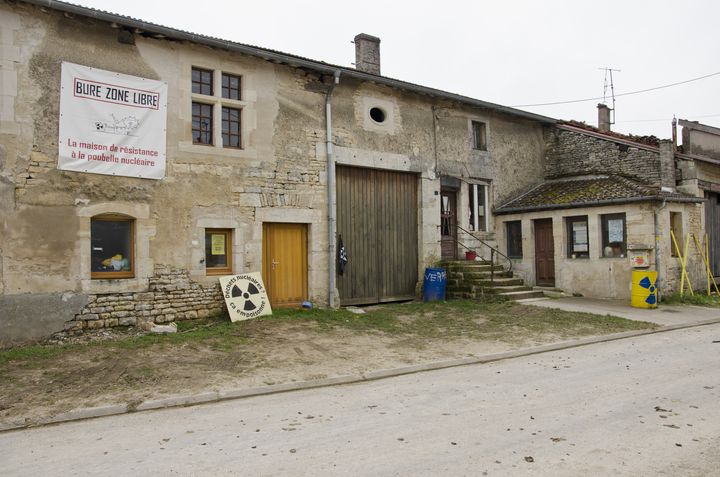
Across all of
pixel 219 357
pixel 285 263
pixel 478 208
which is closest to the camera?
pixel 219 357

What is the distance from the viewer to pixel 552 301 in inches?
533

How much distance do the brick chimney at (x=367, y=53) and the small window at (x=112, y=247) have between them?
26.5 feet

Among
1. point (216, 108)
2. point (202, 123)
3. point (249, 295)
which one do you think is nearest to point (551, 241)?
point (249, 295)

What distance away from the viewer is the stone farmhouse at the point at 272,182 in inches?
347

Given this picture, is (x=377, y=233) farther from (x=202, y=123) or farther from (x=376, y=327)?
(x=202, y=123)

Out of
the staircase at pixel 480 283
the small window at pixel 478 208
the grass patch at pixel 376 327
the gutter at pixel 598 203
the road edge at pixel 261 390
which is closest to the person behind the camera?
the road edge at pixel 261 390

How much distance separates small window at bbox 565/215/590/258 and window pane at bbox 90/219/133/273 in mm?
11266

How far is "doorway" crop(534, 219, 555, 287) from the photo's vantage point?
Answer: 15.3 meters

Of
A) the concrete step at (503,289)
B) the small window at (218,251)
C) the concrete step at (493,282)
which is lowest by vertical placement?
the concrete step at (503,289)

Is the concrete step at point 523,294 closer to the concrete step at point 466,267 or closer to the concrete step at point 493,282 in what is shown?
the concrete step at point 493,282

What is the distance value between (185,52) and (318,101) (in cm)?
302

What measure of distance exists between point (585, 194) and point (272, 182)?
880 cm

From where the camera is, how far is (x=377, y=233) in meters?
13.3

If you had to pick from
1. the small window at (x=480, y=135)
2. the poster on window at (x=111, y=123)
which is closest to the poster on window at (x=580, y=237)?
the small window at (x=480, y=135)
